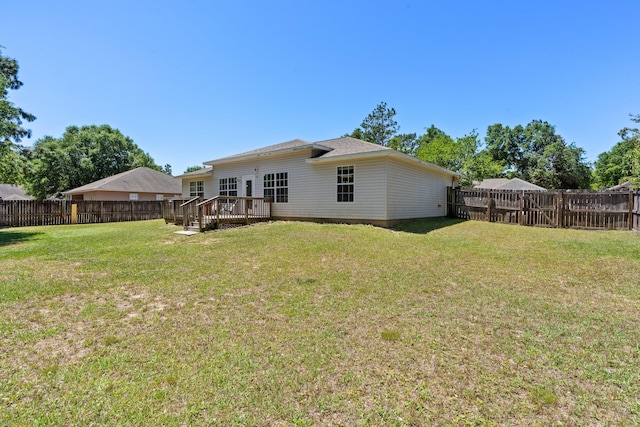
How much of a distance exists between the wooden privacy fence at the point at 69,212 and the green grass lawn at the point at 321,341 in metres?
14.3

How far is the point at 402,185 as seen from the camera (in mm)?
12203

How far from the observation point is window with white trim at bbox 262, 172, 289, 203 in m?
13.8

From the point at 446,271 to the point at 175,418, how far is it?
513cm

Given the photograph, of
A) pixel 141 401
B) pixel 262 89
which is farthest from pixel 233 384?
pixel 262 89

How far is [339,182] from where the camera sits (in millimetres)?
12203

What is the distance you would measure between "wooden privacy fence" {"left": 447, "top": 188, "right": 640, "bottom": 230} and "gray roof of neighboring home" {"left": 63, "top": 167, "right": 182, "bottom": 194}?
86.3 feet

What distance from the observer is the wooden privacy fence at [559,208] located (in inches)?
420

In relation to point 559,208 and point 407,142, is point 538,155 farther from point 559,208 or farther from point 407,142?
point 559,208

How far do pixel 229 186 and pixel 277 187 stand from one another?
3.56 m

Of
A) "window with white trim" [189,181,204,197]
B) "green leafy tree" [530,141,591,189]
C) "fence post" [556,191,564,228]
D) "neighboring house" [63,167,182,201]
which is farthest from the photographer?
"green leafy tree" [530,141,591,189]

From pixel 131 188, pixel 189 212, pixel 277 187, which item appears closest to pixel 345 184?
pixel 277 187

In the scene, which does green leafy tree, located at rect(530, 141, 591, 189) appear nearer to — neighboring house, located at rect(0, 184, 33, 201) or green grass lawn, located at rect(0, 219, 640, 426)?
green grass lawn, located at rect(0, 219, 640, 426)

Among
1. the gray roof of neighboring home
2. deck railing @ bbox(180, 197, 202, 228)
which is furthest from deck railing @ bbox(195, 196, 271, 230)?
the gray roof of neighboring home

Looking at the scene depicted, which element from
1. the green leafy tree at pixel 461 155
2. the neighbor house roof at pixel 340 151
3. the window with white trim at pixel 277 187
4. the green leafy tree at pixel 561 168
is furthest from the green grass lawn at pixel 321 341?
the green leafy tree at pixel 561 168
